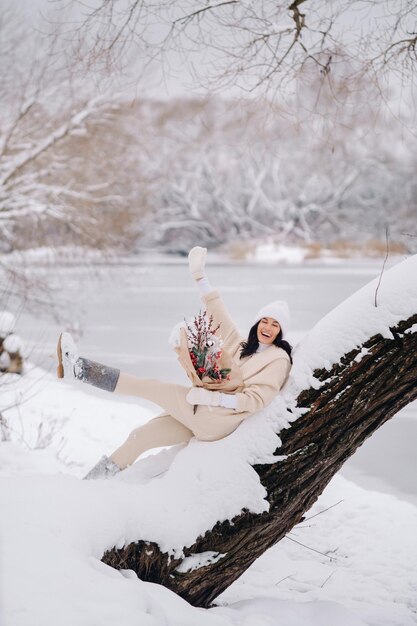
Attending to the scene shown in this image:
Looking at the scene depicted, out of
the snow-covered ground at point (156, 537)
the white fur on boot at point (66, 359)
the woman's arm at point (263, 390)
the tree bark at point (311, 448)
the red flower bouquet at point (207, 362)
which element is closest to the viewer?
the snow-covered ground at point (156, 537)

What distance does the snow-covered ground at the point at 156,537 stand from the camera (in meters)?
2.10

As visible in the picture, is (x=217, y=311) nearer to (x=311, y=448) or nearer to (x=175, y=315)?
(x=311, y=448)

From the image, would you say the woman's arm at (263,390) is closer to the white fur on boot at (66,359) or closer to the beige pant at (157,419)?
the beige pant at (157,419)

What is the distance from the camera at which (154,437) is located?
306cm

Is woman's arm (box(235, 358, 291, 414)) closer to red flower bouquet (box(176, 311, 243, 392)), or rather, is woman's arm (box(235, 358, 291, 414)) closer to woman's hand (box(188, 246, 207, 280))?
red flower bouquet (box(176, 311, 243, 392))

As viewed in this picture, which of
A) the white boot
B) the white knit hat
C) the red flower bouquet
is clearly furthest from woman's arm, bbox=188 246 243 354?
the white boot

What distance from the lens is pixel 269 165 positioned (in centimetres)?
3266

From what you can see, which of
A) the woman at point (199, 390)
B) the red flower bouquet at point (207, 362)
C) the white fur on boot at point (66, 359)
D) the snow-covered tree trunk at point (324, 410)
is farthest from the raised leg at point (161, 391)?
the snow-covered tree trunk at point (324, 410)

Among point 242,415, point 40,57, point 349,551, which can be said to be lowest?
point 349,551

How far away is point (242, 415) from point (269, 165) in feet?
101

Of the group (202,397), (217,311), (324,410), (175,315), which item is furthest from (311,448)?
(175,315)

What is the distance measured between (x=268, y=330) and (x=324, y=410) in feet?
1.88

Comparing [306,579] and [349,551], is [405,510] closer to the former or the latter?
[349,551]

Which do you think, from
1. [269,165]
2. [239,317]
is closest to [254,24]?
[239,317]
